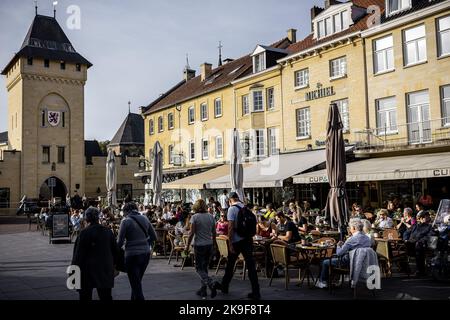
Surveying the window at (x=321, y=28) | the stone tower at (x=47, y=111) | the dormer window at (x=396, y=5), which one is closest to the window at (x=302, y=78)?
the window at (x=321, y=28)

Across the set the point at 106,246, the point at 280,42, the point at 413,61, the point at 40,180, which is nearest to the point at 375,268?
the point at 106,246

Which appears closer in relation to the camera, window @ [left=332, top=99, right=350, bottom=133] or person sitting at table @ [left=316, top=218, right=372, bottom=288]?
person sitting at table @ [left=316, top=218, right=372, bottom=288]

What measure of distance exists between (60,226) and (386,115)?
48.2 ft

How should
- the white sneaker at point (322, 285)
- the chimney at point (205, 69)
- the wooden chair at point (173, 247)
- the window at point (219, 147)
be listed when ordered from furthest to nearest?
the chimney at point (205, 69) < the window at point (219, 147) < the wooden chair at point (173, 247) < the white sneaker at point (322, 285)

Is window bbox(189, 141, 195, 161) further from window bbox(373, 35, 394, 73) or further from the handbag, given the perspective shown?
the handbag

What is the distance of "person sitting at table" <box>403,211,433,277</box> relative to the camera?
9718mm

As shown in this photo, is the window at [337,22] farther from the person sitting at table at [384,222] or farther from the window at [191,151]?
the window at [191,151]

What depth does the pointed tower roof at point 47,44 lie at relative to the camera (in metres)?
46.9

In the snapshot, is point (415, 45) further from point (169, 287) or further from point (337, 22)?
point (169, 287)

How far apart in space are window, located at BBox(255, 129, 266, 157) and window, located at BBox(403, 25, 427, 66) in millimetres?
9871

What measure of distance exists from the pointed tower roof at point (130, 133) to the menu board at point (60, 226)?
4717 cm

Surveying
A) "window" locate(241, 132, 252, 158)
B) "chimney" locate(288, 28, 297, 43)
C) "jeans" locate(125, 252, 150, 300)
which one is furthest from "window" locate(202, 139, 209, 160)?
"jeans" locate(125, 252, 150, 300)

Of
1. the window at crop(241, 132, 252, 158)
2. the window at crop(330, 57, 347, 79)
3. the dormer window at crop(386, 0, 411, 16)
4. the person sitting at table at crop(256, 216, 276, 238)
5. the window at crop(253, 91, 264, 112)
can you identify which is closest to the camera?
the person sitting at table at crop(256, 216, 276, 238)
